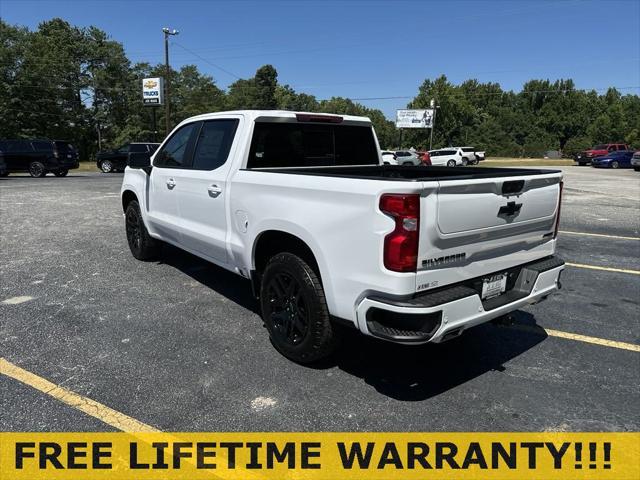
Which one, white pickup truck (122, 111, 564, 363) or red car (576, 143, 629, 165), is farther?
red car (576, 143, 629, 165)

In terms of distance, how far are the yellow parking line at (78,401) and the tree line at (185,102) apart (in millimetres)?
48949

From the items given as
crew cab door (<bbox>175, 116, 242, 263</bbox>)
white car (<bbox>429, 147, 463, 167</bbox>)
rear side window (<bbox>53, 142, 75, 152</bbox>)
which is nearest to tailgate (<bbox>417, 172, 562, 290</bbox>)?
crew cab door (<bbox>175, 116, 242, 263</bbox>)

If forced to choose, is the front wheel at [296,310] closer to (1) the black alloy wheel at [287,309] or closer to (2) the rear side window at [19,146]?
(1) the black alloy wheel at [287,309]

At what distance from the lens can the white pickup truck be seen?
9.18 ft

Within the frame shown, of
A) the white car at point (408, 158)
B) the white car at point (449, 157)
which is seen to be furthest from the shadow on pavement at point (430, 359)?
the white car at point (449, 157)

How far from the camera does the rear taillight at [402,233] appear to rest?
269 centimetres

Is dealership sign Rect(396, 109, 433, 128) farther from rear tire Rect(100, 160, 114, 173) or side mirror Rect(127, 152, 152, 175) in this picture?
side mirror Rect(127, 152, 152, 175)

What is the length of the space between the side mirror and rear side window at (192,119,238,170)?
1193 millimetres

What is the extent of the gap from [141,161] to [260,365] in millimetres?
3393

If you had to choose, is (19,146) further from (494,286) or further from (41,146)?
(494,286)

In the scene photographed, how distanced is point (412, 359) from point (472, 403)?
0.75 m

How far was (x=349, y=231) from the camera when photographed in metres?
2.97

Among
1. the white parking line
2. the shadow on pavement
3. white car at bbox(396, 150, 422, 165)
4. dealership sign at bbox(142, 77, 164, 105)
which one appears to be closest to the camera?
the shadow on pavement

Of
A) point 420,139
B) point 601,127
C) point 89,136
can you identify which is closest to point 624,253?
point 89,136
